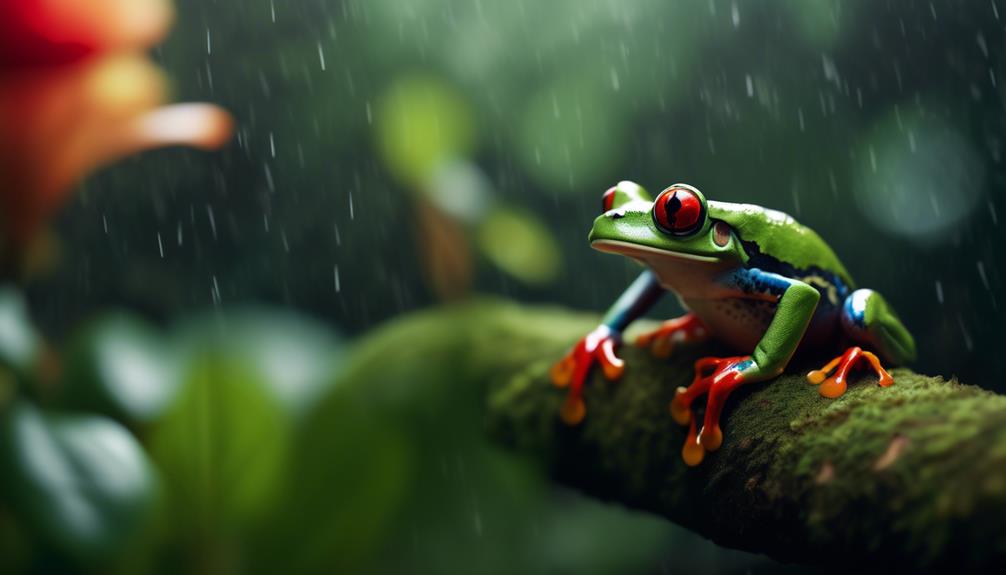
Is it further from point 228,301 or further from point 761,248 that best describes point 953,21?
point 228,301

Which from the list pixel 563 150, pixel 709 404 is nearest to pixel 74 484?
pixel 709 404

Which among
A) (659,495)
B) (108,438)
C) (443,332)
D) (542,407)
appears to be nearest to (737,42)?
(443,332)

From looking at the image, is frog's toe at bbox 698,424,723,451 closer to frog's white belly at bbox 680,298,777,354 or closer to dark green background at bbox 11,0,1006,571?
frog's white belly at bbox 680,298,777,354

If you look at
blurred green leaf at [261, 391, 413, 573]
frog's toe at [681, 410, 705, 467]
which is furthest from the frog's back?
blurred green leaf at [261, 391, 413, 573]

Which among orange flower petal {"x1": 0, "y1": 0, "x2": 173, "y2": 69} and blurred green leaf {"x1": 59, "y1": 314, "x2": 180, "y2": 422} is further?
blurred green leaf {"x1": 59, "y1": 314, "x2": 180, "y2": 422}

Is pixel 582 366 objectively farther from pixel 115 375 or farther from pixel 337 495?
pixel 115 375

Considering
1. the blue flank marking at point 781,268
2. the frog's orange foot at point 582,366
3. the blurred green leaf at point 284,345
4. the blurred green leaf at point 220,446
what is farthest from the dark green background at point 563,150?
the blue flank marking at point 781,268
